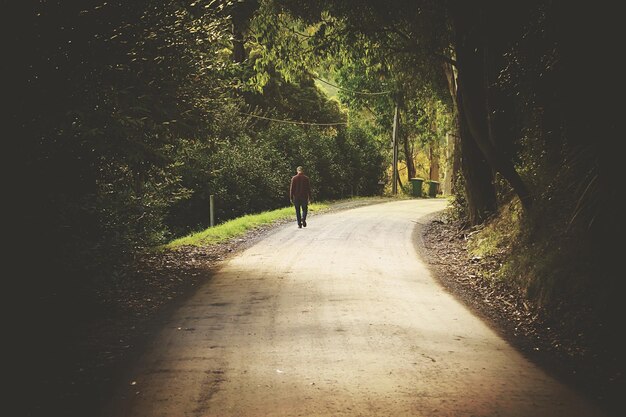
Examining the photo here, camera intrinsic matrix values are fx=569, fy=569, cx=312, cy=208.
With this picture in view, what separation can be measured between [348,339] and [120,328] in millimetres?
3155

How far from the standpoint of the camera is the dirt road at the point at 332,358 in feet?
16.2

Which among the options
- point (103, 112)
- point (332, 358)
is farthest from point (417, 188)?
point (332, 358)

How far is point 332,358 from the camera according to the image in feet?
20.3

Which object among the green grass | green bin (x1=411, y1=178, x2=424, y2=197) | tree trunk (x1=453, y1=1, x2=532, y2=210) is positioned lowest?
the green grass

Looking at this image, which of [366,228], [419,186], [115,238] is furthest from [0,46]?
[419,186]

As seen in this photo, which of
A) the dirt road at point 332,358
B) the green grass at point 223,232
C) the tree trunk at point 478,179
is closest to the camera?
the dirt road at point 332,358

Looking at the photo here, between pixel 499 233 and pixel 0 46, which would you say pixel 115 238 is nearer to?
pixel 0 46

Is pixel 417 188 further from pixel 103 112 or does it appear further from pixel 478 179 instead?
pixel 103 112

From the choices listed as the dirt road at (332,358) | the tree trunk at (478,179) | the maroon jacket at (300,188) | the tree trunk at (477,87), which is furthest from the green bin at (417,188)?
the dirt road at (332,358)

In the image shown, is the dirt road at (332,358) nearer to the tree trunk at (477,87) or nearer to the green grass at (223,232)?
the tree trunk at (477,87)

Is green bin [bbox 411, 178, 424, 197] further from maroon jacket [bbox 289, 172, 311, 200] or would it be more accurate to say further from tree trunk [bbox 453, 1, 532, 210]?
tree trunk [bbox 453, 1, 532, 210]

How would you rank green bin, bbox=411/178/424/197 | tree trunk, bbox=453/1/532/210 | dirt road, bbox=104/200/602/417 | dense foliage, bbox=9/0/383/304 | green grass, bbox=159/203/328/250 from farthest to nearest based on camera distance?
green bin, bbox=411/178/424/197 → green grass, bbox=159/203/328/250 → tree trunk, bbox=453/1/532/210 → dense foliage, bbox=9/0/383/304 → dirt road, bbox=104/200/602/417

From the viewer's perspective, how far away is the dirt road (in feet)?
16.2

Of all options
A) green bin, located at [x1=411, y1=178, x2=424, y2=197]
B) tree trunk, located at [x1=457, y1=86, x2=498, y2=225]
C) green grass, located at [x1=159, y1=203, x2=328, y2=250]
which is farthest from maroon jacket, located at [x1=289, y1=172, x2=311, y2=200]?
green bin, located at [x1=411, y1=178, x2=424, y2=197]
